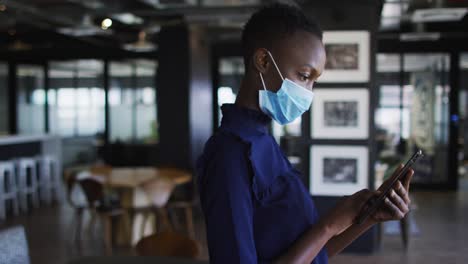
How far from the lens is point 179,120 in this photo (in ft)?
26.9

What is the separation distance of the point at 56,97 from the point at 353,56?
9.19 m

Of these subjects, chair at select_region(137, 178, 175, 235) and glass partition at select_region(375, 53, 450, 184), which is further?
glass partition at select_region(375, 53, 450, 184)

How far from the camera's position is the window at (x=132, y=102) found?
12156mm

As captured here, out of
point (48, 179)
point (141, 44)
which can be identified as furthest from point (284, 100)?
point (48, 179)

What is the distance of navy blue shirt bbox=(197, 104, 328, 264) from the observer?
1.00 m

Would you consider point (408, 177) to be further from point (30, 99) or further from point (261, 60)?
point (30, 99)

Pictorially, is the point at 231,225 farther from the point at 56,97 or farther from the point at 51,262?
the point at 56,97

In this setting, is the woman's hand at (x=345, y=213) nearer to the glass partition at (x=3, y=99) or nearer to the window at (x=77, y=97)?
the window at (x=77, y=97)

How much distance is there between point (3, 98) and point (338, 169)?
32.3ft

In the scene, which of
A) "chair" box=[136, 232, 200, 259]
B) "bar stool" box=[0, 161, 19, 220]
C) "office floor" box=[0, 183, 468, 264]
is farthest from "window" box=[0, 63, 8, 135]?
"chair" box=[136, 232, 200, 259]

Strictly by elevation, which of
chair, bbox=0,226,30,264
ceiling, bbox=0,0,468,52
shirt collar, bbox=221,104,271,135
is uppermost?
ceiling, bbox=0,0,468,52

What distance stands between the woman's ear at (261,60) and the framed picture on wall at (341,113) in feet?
13.9

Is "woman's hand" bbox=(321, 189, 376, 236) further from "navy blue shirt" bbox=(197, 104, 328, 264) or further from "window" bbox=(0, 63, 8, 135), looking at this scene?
"window" bbox=(0, 63, 8, 135)

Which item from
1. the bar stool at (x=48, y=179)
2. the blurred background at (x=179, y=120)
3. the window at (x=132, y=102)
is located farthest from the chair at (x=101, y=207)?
the window at (x=132, y=102)
